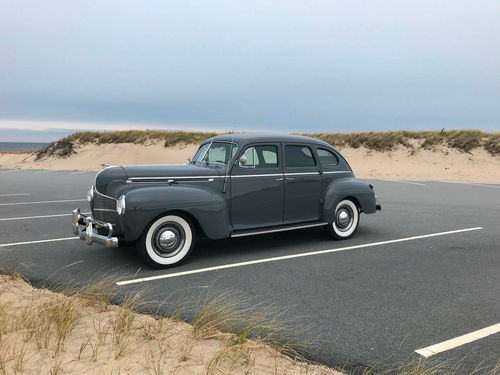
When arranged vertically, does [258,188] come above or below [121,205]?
above

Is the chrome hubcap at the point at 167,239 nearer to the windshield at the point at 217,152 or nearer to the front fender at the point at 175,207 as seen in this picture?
the front fender at the point at 175,207

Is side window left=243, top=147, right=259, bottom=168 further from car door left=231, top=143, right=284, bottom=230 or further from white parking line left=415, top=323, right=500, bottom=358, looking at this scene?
white parking line left=415, top=323, right=500, bottom=358

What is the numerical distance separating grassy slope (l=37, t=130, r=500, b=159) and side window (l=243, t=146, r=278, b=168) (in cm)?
2667

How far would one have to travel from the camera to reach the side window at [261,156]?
6.34 meters

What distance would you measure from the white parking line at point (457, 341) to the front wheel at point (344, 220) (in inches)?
136

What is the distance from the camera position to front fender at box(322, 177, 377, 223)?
22.8 feet

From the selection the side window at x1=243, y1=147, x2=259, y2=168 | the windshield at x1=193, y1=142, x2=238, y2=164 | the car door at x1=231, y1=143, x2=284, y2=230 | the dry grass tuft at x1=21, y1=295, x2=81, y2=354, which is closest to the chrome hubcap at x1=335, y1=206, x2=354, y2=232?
the car door at x1=231, y1=143, x2=284, y2=230

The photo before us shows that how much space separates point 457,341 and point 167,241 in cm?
358

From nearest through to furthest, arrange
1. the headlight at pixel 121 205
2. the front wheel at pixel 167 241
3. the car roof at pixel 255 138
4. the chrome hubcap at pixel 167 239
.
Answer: the headlight at pixel 121 205
the front wheel at pixel 167 241
the chrome hubcap at pixel 167 239
the car roof at pixel 255 138

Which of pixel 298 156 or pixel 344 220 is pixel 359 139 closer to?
pixel 344 220

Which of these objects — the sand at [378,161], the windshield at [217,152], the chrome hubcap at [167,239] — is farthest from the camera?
the sand at [378,161]

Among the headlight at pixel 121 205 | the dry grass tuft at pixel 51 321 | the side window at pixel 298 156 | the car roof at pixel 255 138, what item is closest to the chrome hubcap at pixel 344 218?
the side window at pixel 298 156

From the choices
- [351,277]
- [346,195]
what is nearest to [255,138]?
[346,195]

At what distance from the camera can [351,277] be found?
525 cm
